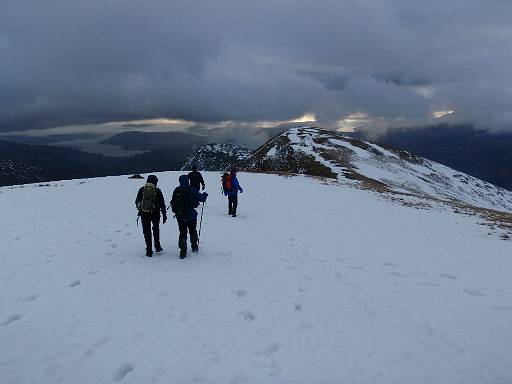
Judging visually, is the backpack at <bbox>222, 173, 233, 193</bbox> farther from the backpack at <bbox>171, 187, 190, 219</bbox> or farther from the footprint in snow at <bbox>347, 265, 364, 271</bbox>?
the footprint in snow at <bbox>347, 265, 364, 271</bbox>

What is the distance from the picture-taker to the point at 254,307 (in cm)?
905

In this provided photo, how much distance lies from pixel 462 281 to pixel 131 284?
10250 mm

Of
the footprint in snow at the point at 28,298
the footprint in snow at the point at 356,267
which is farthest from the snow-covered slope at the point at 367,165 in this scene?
the footprint in snow at the point at 28,298

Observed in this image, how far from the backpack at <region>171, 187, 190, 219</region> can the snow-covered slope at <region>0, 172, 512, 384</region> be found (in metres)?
1.70

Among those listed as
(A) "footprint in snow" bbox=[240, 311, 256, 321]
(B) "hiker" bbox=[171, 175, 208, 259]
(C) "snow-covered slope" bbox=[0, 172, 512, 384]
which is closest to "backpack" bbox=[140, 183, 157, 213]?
(B) "hiker" bbox=[171, 175, 208, 259]

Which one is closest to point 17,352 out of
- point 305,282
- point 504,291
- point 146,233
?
point 146,233

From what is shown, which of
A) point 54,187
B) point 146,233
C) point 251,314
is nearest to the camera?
point 251,314

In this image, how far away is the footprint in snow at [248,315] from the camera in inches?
335

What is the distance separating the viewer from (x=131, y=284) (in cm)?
1059

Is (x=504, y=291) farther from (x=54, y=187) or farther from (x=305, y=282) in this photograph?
(x=54, y=187)

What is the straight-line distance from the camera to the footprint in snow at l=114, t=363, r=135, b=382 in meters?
6.46

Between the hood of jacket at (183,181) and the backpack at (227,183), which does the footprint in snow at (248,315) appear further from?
the backpack at (227,183)

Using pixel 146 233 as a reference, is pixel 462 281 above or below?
below

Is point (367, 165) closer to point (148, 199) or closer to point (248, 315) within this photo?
point (148, 199)
